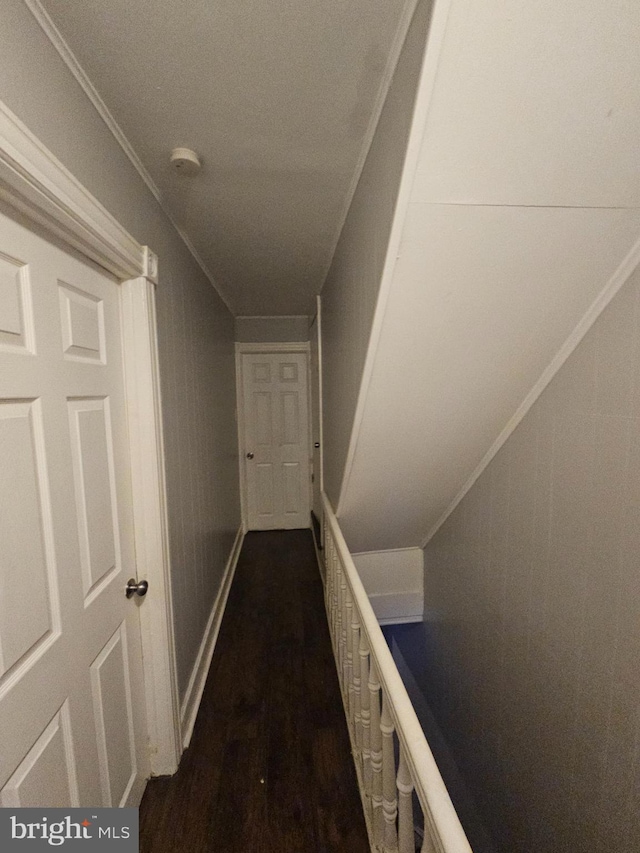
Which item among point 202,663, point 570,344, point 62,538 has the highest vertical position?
point 570,344

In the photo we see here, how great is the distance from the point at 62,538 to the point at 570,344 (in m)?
1.63

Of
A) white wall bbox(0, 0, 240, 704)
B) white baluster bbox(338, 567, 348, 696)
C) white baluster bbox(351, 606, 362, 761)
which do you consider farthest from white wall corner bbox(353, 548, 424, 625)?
white baluster bbox(351, 606, 362, 761)

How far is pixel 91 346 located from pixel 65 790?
1.15 metres

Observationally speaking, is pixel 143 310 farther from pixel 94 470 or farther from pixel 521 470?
pixel 521 470

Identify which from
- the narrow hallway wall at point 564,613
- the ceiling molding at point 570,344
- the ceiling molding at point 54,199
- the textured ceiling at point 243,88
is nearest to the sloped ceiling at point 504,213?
the ceiling molding at point 570,344

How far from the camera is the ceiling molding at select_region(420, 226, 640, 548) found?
1.05 metres

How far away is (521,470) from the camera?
1569 millimetres

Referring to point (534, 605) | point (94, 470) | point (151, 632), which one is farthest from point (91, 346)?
point (534, 605)

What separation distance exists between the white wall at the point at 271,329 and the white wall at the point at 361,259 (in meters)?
1.28

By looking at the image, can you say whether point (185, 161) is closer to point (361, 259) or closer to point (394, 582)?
point (361, 259)

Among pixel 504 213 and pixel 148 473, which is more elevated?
pixel 504 213

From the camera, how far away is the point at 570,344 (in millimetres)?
1266

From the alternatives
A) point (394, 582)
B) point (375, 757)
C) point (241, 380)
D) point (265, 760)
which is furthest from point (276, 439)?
point (375, 757)

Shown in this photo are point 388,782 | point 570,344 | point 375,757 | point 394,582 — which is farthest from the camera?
point 394,582
